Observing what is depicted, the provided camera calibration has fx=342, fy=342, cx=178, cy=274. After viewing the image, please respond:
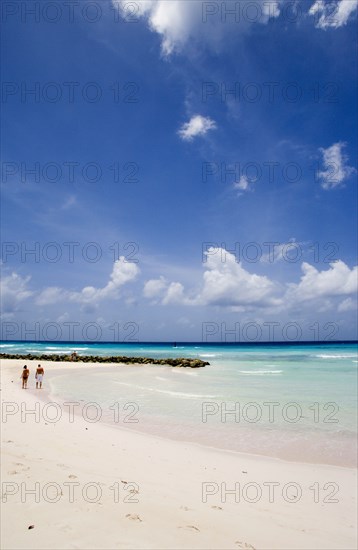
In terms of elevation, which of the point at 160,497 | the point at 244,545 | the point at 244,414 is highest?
the point at 244,545

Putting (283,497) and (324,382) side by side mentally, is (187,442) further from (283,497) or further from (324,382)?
(324,382)

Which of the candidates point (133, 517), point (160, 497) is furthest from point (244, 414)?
point (133, 517)

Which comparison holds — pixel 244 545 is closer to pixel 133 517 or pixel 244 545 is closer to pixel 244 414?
pixel 133 517

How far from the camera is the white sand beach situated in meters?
5.56

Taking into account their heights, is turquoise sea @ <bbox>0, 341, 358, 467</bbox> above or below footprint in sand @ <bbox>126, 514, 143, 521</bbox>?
below

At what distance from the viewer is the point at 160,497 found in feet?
23.3

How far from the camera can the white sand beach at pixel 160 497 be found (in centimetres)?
556

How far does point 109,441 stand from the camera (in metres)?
11.1

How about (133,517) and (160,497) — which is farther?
(160,497)

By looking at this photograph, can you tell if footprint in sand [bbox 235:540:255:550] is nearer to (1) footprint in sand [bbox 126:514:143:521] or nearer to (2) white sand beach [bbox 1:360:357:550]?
(2) white sand beach [bbox 1:360:357:550]

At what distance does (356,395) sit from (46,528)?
21069 mm

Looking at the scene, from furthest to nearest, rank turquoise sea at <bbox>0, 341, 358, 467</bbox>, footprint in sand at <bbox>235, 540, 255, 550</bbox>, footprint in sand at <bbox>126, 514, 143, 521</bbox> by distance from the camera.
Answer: turquoise sea at <bbox>0, 341, 358, 467</bbox> < footprint in sand at <bbox>126, 514, 143, 521</bbox> < footprint in sand at <bbox>235, 540, 255, 550</bbox>

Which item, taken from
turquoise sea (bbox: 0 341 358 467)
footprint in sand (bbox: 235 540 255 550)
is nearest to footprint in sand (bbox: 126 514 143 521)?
footprint in sand (bbox: 235 540 255 550)

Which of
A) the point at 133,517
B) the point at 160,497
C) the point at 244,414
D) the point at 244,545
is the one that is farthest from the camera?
the point at 244,414
